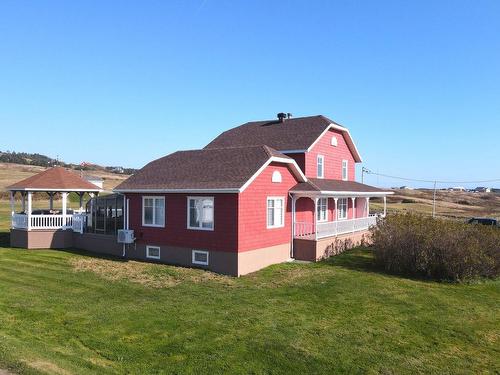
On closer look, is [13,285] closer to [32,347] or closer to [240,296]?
[32,347]

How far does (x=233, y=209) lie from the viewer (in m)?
17.7

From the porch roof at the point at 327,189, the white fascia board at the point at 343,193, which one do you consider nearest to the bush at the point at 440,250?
the white fascia board at the point at 343,193

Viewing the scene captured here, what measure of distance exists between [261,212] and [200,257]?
3.34m

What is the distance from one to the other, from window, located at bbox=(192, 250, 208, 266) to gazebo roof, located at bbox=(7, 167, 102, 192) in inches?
403

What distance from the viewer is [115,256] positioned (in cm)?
2200

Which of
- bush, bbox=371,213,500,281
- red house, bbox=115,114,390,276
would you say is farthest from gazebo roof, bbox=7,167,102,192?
bush, bbox=371,213,500,281

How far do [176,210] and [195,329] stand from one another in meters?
9.06

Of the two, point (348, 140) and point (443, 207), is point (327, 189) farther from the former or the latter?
point (443, 207)

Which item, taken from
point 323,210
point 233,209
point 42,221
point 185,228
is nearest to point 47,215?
point 42,221

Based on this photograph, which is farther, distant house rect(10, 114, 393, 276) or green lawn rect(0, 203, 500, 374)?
distant house rect(10, 114, 393, 276)

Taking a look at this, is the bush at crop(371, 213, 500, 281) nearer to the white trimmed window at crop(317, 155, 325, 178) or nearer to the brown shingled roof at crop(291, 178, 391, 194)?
the brown shingled roof at crop(291, 178, 391, 194)

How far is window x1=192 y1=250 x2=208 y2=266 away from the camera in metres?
18.6

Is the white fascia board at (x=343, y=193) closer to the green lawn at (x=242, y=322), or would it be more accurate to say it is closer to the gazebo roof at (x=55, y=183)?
the green lawn at (x=242, y=322)

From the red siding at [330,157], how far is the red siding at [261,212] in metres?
4.51
